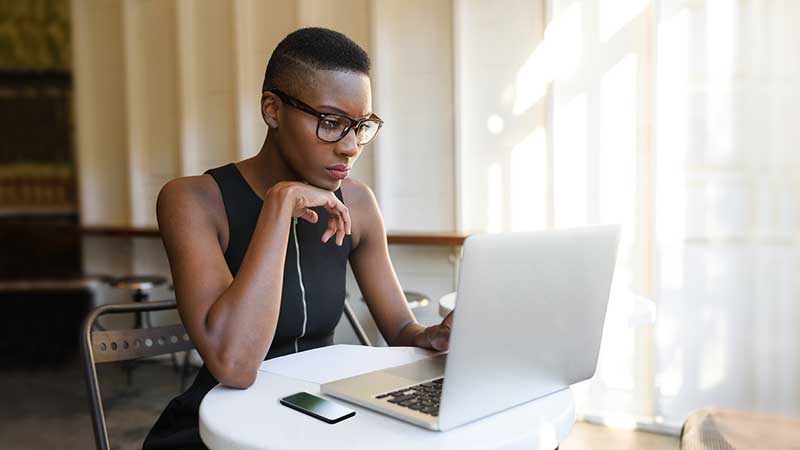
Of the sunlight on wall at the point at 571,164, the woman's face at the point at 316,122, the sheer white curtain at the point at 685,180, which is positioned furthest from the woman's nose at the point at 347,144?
the sunlight on wall at the point at 571,164

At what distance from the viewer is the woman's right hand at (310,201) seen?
1.42 m

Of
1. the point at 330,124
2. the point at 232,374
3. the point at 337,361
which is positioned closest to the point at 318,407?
the point at 232,374

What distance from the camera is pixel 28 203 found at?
18.6ft

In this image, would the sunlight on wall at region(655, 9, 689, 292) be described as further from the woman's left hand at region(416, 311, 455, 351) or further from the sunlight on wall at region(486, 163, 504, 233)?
the woman's left hand at region(416, 311, 455, 351)

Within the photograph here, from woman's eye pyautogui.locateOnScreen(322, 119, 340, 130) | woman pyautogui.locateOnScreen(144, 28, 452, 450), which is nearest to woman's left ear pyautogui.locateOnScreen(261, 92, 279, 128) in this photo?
woman pyautogui.locateOnScreen(144, 28, 452, 450)

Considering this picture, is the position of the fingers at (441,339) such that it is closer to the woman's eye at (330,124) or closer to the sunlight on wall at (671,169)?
the woman's eye at (330,124)

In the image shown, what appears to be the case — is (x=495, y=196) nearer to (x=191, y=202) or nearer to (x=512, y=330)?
(x=191, y=202)

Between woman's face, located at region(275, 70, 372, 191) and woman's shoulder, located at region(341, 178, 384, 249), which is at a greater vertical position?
woman's face, located at region(275, 70, 372, 191)

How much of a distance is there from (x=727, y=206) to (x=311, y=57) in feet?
8.07

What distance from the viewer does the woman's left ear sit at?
1.57 meters

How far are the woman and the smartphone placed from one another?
0.15m

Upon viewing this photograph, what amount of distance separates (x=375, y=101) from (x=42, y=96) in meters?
3.34

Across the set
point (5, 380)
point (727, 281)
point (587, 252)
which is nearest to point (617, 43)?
point (727, 281)

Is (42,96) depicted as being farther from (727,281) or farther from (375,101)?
(727,281)
